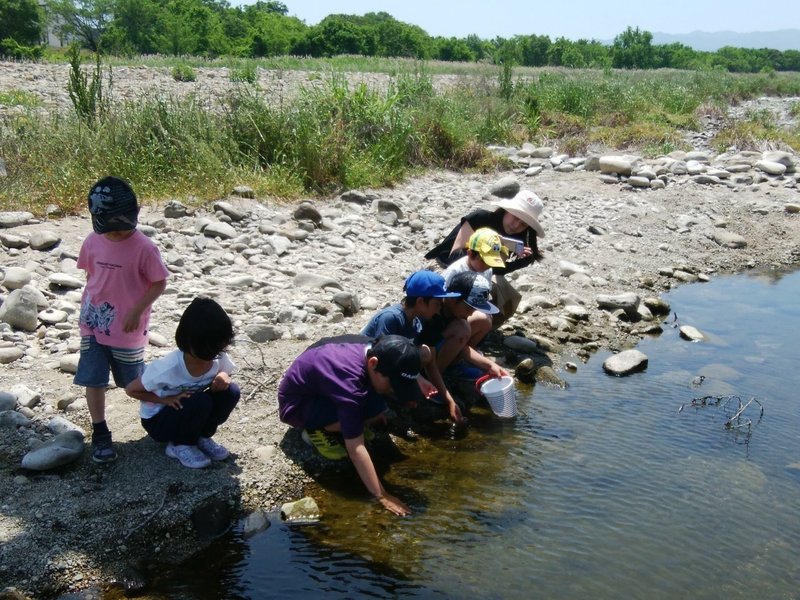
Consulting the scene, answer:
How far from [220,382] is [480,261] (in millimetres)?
2046

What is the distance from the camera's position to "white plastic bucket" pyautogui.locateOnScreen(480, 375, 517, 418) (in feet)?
16.1

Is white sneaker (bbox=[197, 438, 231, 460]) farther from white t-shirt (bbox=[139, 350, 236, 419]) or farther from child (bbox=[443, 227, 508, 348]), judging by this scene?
child (bbox=[443, 227, 508, 348])

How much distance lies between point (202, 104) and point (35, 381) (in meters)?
5.79

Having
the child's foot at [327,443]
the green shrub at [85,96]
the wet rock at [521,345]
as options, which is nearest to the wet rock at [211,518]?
the child's foot at [327,443]

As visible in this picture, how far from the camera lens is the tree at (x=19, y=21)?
37.6m

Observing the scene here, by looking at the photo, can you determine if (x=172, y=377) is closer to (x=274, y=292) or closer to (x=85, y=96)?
(x=274, y=292)

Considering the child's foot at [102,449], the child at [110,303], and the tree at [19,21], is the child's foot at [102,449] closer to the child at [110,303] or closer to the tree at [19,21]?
the child at [110,303]

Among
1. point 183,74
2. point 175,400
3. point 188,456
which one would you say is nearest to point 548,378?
point 188,456

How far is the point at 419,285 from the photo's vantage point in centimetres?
441

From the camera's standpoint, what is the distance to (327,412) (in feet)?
13.7

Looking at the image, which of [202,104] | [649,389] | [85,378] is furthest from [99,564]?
[202,104]

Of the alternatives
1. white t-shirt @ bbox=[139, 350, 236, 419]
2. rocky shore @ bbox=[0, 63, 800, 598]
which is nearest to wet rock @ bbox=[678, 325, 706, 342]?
rocky shore @ bbox=[0, 63, 800, 598]

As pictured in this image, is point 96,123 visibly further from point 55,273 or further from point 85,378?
point 85,378

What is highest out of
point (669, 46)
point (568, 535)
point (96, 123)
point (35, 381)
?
point (669, 46)
